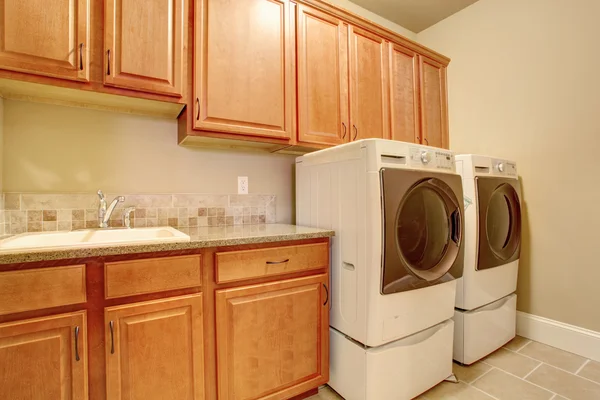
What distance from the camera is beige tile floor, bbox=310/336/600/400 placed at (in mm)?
1595

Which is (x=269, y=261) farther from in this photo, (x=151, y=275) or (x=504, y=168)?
(x=504, y=168)

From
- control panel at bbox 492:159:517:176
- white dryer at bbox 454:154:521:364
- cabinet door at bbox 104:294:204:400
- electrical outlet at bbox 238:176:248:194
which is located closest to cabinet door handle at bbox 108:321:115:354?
cabinet door at bbox 104:294:204:400

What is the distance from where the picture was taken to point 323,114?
Answer: 1919mm

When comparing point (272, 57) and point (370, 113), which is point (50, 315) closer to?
point (272, 57)

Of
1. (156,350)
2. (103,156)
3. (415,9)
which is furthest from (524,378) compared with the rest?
(415,9)

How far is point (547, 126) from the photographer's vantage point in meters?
2.20

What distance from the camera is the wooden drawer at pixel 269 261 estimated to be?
4.28 feet

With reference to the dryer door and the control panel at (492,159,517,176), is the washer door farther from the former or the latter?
the dryer door

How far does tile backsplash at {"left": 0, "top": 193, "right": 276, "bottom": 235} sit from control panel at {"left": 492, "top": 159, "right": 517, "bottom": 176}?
1551 mm

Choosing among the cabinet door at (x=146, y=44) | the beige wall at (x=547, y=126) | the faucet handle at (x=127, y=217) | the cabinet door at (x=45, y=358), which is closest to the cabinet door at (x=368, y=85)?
the beige wall at (x=547, y=126)

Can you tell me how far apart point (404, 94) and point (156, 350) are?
7.60 feet

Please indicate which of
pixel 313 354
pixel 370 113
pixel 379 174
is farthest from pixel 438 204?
pixel 313 354

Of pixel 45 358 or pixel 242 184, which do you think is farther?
pixel 242 184

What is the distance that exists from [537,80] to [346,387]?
2547mm
